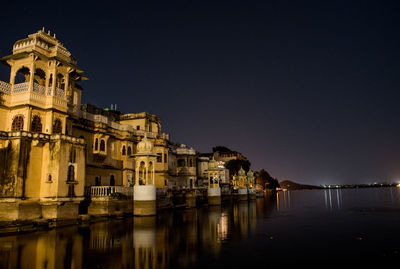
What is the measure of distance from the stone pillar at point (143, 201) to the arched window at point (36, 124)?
10761mm

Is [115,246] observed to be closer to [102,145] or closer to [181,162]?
[102,145]

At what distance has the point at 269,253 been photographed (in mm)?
16297

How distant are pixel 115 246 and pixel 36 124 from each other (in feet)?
44.7

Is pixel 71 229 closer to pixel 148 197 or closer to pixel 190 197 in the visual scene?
pixel 148 197

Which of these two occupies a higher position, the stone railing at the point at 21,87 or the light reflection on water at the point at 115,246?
the stone railing at the point at 21,87

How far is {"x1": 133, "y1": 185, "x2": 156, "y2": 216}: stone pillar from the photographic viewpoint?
101 feet

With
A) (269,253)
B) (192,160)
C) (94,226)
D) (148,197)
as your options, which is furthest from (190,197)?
(269,253)

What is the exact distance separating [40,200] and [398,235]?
26800mm

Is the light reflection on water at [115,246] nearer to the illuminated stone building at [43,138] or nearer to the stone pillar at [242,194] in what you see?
the illuminated stone building at [43,138]

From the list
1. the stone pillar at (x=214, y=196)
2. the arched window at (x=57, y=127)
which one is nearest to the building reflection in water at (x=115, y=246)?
the arched window at (x=57, y=127)

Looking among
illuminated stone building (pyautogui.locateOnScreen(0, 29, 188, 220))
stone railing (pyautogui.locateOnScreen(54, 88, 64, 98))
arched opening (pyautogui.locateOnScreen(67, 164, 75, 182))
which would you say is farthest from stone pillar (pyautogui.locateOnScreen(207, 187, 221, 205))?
stone railing (pyautogui.locateOnScreen(54, 88, 64, 98))

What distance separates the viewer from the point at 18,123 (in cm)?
2473

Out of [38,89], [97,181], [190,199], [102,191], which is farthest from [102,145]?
[190,199]

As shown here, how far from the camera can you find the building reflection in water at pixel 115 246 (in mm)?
13945
